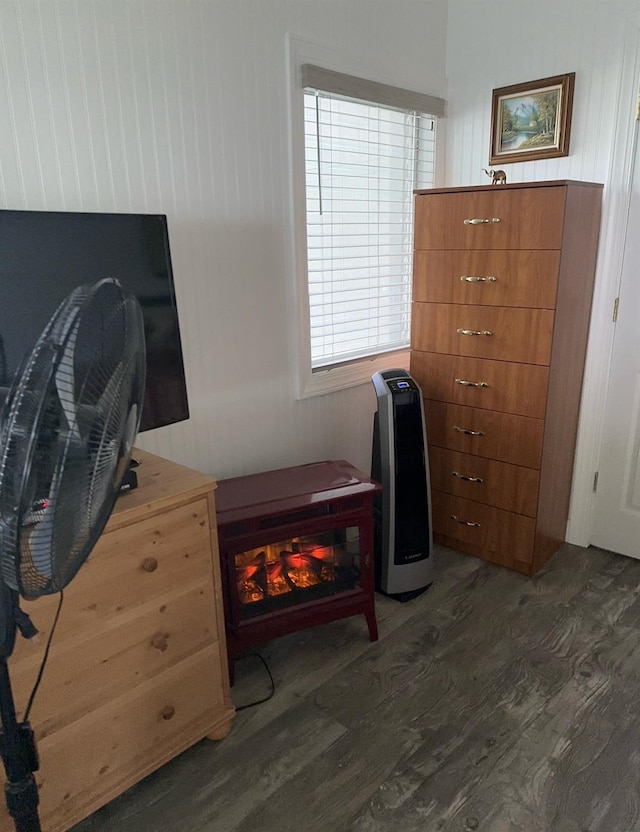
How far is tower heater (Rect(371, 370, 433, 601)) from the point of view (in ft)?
7.13

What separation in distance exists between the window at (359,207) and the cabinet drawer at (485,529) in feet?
2.32

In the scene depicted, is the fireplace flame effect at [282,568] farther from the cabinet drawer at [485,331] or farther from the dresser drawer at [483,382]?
the cabinet drawer at [485,331]

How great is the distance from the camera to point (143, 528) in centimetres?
139

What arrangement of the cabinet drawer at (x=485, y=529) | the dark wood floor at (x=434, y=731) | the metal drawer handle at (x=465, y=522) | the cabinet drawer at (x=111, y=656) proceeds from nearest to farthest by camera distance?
the cabinet drawer at (x=111, y=656)
the dark wood floor at (x=434, y=731)
the cabinet drawer at (x=485, y=529)
the metal drawer handle at (x=465, y=522)

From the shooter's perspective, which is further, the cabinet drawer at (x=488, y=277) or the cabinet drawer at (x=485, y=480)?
the cabinet drawer at (x=485, y=480)

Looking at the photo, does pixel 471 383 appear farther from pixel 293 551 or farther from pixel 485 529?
pixel 293 551

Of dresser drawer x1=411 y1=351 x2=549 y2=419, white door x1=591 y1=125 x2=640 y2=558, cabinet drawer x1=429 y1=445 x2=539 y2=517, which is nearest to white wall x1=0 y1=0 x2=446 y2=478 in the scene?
dresser drawer x1=411 y1=351 x2=549 y2=419

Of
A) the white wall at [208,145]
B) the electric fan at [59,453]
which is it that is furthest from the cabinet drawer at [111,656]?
the white wall at [208,145]

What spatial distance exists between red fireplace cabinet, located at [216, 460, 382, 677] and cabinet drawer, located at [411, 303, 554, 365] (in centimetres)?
73

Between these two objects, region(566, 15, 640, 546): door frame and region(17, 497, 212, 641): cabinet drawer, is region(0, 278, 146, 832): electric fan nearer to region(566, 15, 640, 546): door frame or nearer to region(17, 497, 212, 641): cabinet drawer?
region(17, 497, 212, 641): cabinet drawer

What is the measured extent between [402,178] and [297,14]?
0.84 meters

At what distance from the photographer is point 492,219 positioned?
7.27 ft

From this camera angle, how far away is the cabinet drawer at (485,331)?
2.20m

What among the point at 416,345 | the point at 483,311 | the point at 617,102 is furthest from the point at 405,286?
the point at 617,102
